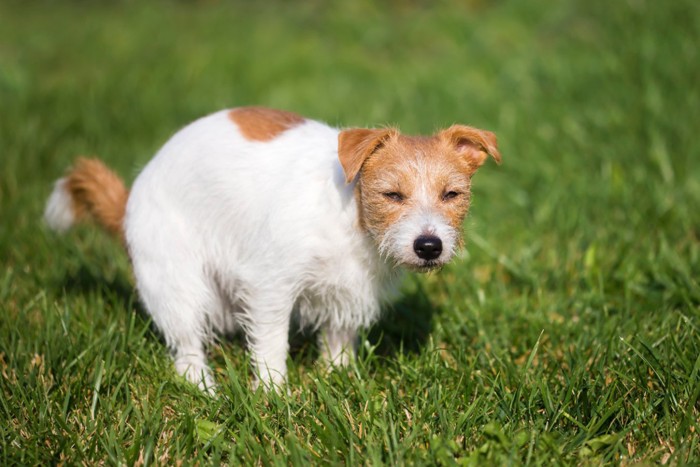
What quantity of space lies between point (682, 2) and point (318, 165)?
6383 mm

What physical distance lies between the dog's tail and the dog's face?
5.14 ft

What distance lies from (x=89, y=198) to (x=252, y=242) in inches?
47.0

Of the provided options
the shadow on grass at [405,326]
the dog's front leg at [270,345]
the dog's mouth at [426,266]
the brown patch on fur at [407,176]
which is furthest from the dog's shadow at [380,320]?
the brown patch on fur at [407,176]

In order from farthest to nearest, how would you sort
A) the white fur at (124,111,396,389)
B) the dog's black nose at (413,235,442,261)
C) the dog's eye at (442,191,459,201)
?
the white fur at (124,111,396,389) → the dog's eye at (442,191,459,201) → the dog's black nose at (413,235,442,261)

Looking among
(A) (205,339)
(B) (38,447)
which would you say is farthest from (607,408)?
(B) (38,447)

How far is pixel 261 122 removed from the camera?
3748 mm

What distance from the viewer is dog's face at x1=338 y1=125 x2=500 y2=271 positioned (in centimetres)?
307

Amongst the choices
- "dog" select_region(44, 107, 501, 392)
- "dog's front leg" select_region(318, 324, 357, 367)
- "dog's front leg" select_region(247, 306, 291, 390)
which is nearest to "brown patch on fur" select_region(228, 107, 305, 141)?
"dog" select_region(44, 107, 501, 392)

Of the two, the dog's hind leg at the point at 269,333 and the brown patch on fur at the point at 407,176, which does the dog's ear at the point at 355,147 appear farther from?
the dog's hind leg at the point at 269,333

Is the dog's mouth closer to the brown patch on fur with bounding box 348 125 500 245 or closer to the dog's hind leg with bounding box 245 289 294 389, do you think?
the brown patch on fur with bounding box 348 125 500 245

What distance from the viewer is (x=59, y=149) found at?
6.54 m

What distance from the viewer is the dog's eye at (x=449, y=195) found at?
10.7ft

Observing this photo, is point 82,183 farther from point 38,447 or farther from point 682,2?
point 682,2

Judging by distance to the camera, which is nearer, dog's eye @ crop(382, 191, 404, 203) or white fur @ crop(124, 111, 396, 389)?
dog's eye @ crop(382, 191, 404, 203)
